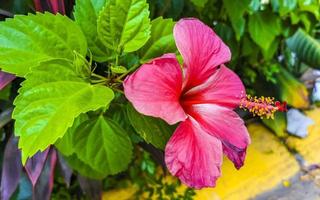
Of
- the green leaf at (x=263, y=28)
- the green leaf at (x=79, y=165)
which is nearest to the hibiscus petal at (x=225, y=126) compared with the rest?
the green leaf at (x=79, y=165)

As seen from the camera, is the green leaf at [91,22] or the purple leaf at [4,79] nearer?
the green leaf at [91,22]

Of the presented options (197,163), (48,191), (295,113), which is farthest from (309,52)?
(197,163)

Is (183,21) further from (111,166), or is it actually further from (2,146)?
(2,146)

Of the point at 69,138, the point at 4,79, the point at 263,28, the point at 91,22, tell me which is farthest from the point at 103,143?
the point at 263,28

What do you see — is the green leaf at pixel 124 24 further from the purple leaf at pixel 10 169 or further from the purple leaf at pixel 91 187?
the purple leaf at pixel 91 187

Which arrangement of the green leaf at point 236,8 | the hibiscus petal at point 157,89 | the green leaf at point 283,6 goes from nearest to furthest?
the hibiscus petal at point 157,89 < the green leaf at point 236,8 < the green leaf at point 283,6

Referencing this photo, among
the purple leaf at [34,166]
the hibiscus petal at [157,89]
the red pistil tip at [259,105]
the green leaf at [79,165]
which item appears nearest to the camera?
the hibiscus petal at [157,89]
